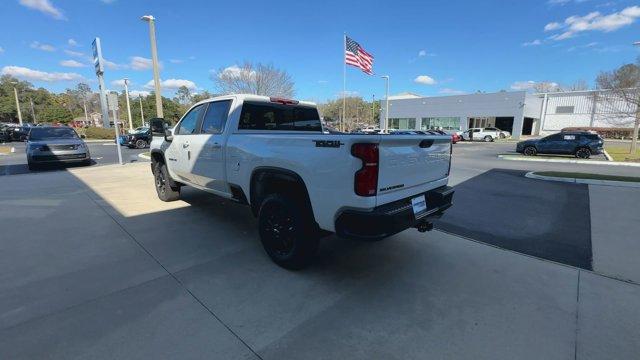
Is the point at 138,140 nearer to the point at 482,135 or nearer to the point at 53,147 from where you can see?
the point at 53,147

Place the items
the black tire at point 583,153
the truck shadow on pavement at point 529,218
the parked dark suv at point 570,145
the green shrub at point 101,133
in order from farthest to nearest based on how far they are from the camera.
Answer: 1. the green shrub at point 101,133
2. the black tire at point 583,153
3. the parked dark suv at point 570,145
4. the truck shadow on pavement at point 529,218

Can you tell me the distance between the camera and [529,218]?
5.73 meters

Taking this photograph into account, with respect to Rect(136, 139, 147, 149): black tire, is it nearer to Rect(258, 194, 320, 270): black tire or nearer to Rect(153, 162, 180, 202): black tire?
Rect(153, 162, 180, 202): black tire

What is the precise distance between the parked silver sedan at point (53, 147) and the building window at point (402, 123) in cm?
4716

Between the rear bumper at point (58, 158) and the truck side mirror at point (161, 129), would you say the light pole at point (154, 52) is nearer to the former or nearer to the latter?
the rear bumper at point (58, 158)

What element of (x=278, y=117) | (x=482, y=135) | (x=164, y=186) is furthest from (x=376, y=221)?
(x=482, y=135)

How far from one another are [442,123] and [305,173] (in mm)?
50061

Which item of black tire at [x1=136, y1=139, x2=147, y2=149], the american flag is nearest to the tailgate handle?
the american flag

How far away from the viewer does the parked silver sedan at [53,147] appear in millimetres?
11250

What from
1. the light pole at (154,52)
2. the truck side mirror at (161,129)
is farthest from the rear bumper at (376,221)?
the light pole at (154,52)

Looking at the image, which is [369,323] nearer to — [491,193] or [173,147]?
[173,147]

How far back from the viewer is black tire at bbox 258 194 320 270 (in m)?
3.31

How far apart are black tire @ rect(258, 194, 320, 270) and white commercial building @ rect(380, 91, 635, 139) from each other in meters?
47.4

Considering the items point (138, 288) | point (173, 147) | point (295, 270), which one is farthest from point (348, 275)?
point (173, 147)
